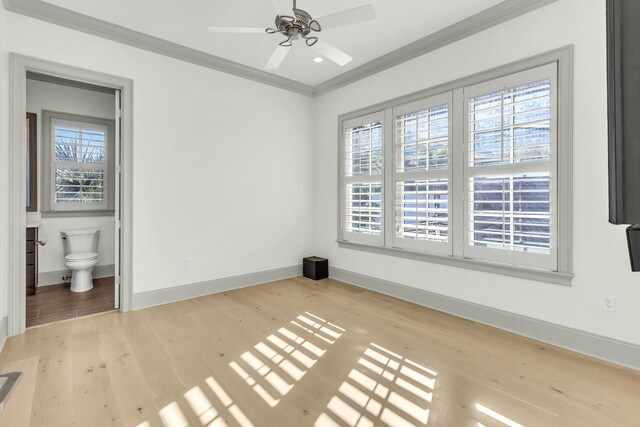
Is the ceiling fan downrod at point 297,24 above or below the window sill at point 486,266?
above

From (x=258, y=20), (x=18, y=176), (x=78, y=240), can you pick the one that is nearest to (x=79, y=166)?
(x=78, y=240)

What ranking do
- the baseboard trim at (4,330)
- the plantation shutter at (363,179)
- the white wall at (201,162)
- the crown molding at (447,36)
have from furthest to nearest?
the plantation shutter at (363,179) → the white wall at (201,162) → the crown molding at (447,36) → the baseboard trim at (4,330)

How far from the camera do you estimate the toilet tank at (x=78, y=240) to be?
13.8 feet

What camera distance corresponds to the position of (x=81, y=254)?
4094 mm

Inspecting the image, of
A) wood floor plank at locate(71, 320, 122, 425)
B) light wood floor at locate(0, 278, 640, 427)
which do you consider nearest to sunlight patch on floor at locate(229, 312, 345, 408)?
light wood floor at locate(0, 278, 640, 427)

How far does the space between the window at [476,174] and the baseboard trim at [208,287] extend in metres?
1.25

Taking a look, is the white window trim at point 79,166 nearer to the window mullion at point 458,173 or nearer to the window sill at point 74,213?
the window sill at point 74,213

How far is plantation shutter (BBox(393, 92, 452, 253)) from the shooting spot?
10.9 ft

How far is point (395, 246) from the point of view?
12.7 feet

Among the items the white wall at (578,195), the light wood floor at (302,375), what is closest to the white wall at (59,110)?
the light wood floor at (302,375)

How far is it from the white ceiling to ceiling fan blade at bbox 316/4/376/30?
1.96 ft

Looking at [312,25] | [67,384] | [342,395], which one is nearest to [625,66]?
[342,395]

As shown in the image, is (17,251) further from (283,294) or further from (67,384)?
(283,294)

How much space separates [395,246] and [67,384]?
3.17 metres
